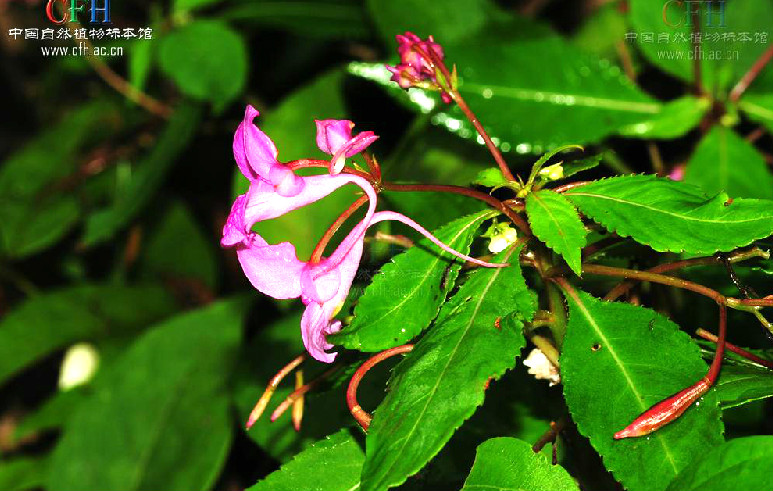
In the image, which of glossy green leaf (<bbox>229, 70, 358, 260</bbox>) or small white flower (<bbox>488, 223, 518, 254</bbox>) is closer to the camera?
small white flower (<bbox>488, 223, 518, 254</bbox>)

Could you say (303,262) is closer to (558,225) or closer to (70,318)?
(558,225)

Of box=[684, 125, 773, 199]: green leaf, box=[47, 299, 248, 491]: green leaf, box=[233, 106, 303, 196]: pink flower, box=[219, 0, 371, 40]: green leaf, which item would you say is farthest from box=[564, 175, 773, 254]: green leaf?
box=[219, 0, 371, 40]: green leaf

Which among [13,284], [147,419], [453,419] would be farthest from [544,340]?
[13,284]

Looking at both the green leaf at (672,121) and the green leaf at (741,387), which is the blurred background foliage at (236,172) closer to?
the green leaf at (672,121)

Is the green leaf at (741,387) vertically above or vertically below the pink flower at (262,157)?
below

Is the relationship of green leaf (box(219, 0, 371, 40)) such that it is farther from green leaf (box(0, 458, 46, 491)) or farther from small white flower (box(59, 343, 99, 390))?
green leaf (box(0, 458, 46, 491))

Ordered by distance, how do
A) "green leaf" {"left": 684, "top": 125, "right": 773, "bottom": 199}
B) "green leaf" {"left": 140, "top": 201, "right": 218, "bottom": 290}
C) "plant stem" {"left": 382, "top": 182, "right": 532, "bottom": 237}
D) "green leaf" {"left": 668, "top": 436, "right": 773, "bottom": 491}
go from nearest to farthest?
1. "green leaf" {"left": 668, "top": 436, "right": 773, "bottom": 491}
2. "plant stem" {"left": 382, "top": 182, "right": 532, "bottom": 237}
3. "green leaf" {"left": 684, "top": 125, "right": 773, "bottom": 199}
4. "green leaf" {"left": 140, "top": 201, "right": 218, "bottom": 290}

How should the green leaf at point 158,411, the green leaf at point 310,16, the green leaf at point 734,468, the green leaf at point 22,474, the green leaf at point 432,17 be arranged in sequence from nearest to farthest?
1. the green leaf at point 734,468
2. the green leaf at point 158,411
3. the green leaf at point 432,17
4. the green leaf at point 22,474
5. the green leaf at point 310,16

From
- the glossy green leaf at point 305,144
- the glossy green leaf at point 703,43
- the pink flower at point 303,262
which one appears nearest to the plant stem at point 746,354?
the pink flower at point 303,262
